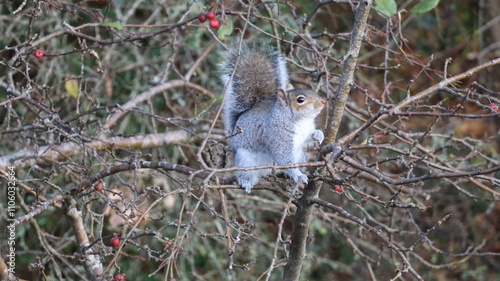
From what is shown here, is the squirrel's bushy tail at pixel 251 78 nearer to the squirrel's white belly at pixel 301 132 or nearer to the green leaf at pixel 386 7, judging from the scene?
the squirrel's white belly at pixel 301 132

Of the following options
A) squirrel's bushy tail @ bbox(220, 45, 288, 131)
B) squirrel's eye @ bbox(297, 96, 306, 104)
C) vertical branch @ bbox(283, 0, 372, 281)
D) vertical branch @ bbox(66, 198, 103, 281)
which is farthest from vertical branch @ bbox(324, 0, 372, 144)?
vertical branch @ bbox(66, 198, 103, 281)

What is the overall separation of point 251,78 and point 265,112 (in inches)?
6.4

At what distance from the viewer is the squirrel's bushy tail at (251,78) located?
253 cm

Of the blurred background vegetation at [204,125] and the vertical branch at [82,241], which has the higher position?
the blurred background vegetation at [204,125]

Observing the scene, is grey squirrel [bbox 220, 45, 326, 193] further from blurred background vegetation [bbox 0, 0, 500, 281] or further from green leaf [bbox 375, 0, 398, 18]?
green leaf [bbox 375, 0, 398, 18]

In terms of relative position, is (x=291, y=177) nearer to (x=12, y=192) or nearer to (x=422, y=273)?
(x=12, y=192)

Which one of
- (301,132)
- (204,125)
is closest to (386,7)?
(301,132)

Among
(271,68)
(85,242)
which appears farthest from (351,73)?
(85,242)

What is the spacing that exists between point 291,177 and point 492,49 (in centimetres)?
291

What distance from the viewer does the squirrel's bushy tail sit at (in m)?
2.53

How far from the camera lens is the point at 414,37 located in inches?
182

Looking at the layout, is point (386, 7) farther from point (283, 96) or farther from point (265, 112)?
point (265, 112)

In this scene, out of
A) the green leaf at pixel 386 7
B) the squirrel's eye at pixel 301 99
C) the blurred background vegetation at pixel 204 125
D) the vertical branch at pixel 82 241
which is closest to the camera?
the vertical branch at pixel 82 241

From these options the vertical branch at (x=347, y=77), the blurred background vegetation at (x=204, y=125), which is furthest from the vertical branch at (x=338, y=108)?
the blurred background vegetation at (x=204, y=125)
